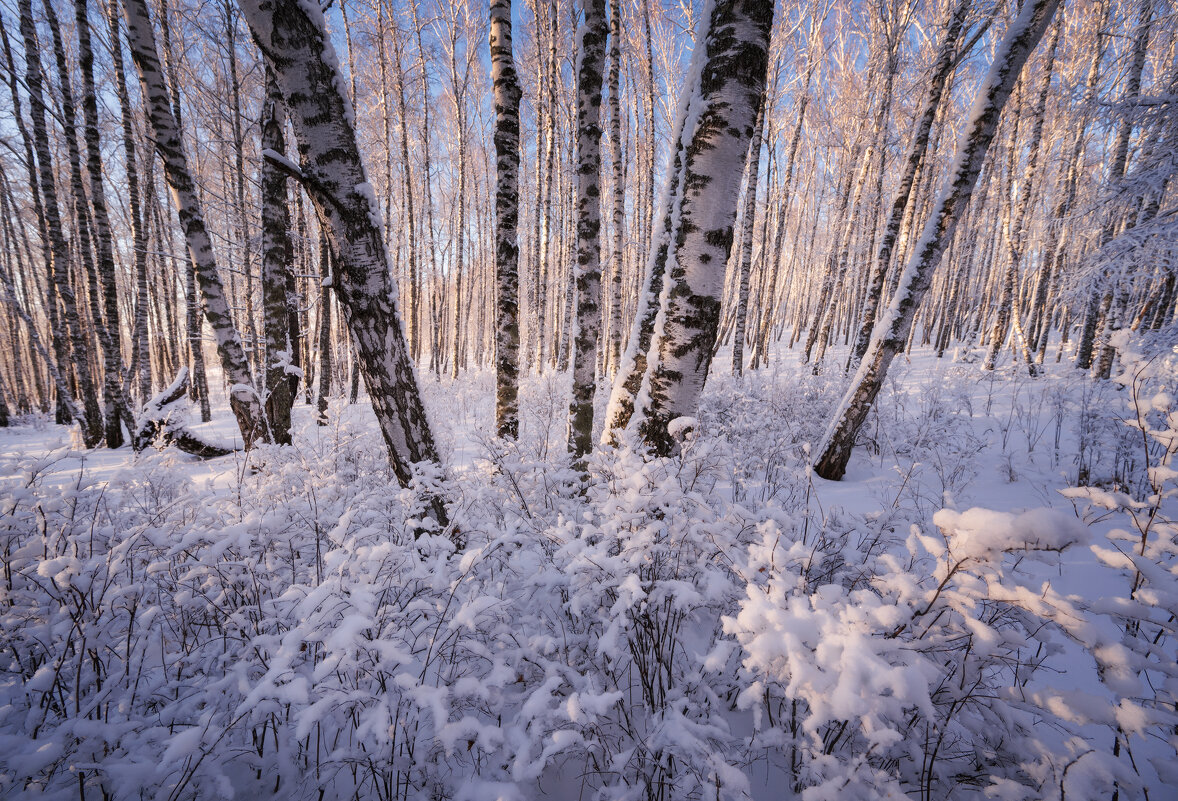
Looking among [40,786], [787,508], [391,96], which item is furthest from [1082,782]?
[391,96]

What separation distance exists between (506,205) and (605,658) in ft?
13.1

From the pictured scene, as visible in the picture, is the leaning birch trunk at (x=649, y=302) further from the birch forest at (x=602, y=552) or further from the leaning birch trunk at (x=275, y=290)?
the leaning birch trunk at (x=275, y=290)

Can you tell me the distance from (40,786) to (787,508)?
4106 mm

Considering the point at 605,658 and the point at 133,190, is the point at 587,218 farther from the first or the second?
the point at 133,190

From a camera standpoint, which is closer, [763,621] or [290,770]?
[763,621]

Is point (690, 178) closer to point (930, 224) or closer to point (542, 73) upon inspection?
point (930, 224)

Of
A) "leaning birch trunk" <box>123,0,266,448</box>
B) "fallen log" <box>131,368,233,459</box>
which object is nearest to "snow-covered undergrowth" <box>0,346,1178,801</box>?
"leaning birch trunk" <box>123,0,266,448</box>

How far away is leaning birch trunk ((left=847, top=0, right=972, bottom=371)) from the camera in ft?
17.1

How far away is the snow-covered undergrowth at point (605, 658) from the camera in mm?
1104

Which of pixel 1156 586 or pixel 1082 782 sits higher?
pixel 1156 586

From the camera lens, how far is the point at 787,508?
351 centimetres

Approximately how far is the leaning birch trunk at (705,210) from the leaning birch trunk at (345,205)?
1.74 metres

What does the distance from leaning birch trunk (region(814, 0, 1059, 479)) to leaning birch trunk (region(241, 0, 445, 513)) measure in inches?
167

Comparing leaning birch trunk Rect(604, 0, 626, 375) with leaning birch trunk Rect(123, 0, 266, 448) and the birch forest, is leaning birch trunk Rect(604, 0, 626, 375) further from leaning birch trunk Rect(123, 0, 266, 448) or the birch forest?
leaning birch trunk Rect(123, 0, 266, 448)
